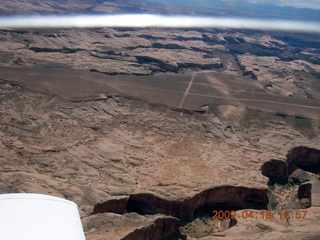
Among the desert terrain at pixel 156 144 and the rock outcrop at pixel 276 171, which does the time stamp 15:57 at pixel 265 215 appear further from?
the rock outcrop at pixel 276 171

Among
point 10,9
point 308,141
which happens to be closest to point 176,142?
point 308,141

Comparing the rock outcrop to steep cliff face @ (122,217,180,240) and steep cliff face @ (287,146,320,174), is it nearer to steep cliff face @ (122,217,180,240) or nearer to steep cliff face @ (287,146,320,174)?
steep cliff face @ (287,146,320,174)

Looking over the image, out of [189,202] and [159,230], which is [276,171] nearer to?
[189,202]

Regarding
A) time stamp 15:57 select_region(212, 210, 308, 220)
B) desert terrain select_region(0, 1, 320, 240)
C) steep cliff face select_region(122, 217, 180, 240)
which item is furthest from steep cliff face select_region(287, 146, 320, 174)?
steep cliff face select_region(122, 217, 180, 240)

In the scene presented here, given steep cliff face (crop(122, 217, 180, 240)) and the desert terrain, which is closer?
steep cliff face (crop(122, 217, 180, 240))

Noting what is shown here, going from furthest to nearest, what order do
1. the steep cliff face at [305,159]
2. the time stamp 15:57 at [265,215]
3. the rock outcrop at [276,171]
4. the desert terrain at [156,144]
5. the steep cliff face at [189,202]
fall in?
1. the steep cliff face at [305,159]
2. the rock outcrop at [276,171]
3. the steep cliff face at [189,202]
4. the time stamp 15:57 at [265,215]
5. the desert terrain at [156,144]

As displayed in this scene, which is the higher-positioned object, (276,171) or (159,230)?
(159,230)

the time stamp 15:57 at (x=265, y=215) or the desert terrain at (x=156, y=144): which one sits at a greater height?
the desert terrain at (x=156, y=144)

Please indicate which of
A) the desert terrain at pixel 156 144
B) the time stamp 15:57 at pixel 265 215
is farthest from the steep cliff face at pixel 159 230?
the time stamp 15:57 at pixel 265 215

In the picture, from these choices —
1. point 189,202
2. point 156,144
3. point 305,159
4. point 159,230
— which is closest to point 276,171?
point 305,159
